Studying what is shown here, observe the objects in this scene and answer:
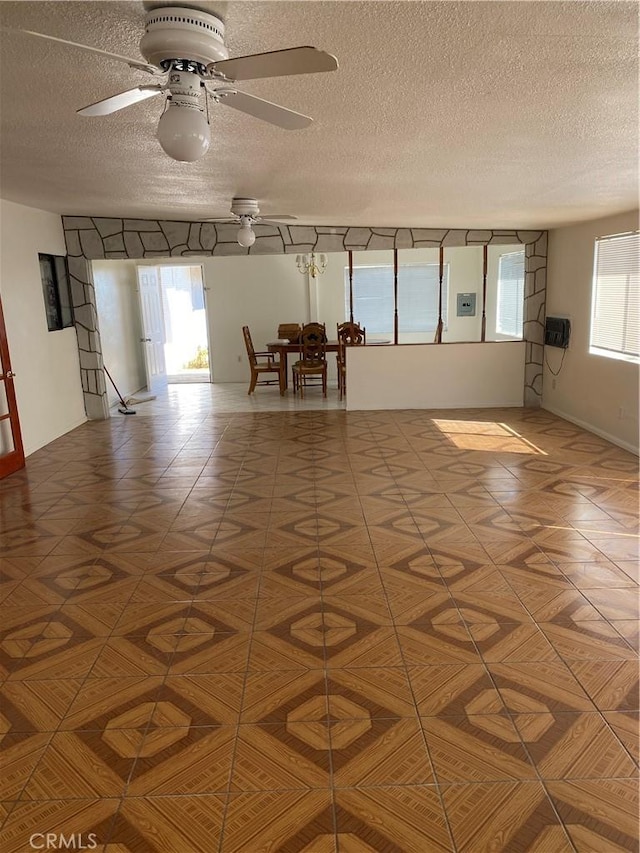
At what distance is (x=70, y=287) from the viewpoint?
21.8 ft

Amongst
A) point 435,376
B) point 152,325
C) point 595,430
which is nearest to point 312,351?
point 435,376

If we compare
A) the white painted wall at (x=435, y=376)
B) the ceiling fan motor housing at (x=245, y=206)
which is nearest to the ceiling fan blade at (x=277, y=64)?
the ceiling fan motor housing at (x=245, y=206)

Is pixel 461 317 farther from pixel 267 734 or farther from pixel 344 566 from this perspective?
pixel 267 734

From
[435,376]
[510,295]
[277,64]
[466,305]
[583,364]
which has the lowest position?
[435,376]

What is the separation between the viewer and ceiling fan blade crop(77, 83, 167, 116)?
5.21 ft

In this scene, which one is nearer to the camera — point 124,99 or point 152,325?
point 124,99

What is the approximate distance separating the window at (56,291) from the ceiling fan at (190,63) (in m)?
5.00

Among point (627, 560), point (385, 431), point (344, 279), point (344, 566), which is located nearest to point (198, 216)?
point (385, 431)

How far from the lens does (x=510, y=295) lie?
29.0 feet

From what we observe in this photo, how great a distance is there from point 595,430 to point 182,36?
207 inches

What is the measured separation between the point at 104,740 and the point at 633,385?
15.6ft

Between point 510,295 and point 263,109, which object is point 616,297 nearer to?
point 510,295

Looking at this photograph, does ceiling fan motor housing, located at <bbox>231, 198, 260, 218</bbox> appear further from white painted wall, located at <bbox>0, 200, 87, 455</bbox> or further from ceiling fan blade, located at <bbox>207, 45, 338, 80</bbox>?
ceiling fan blade, located at <bbox>207, 45, 338, 80</bbox>

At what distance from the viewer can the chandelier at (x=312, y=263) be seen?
349 inches
